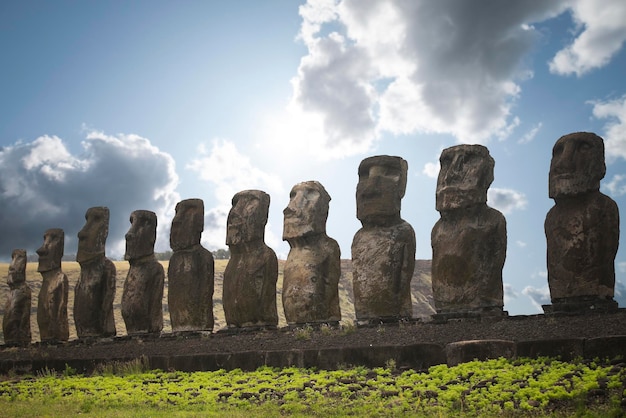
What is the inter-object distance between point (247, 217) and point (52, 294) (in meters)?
7.71

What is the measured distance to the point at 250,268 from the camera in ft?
50.6

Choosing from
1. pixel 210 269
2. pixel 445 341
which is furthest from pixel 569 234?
pixel 210 269

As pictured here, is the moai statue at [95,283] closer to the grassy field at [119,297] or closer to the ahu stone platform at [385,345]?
the ahu stone platform at [385,345]

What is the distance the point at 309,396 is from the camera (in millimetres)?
8883

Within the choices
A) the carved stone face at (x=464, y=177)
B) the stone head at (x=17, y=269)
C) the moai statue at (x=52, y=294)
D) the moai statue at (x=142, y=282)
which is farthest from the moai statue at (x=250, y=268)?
the stone head at (x=17, y=269)

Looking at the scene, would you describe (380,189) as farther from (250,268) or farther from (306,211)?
(250,268)

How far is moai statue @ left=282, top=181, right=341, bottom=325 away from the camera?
14.2 metres

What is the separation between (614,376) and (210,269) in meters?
10.7

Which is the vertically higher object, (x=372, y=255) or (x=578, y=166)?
(x=578, y=166)

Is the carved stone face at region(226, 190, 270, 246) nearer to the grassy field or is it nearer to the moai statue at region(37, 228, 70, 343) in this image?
the moai statue at region(37, 228, 70, 343)

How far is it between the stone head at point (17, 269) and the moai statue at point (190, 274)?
795 centimetres

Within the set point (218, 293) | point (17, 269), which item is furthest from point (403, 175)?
point (218, 293)

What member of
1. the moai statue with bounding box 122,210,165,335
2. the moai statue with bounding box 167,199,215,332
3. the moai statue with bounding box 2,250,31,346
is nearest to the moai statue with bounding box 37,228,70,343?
the moai statue with bounding box 2,250,31,346

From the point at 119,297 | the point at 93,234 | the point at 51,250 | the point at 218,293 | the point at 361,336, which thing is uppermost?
the point at 218,293
